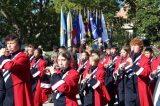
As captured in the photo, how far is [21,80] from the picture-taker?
7.20 m

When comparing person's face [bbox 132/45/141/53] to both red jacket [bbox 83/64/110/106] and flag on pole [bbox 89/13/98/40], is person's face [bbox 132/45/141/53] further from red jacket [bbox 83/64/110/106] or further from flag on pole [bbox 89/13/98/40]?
flag on pole [bbox 89/13/98/40]

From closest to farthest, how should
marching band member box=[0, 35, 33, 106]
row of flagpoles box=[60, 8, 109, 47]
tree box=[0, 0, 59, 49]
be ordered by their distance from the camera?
1. marching band member box=[0, 35, 33, 106]
2. row of flagpoles box=[60, 8, 109, 47]
3. tree box=[0, 0, 59, 49]

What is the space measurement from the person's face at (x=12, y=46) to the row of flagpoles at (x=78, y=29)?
34.8ft

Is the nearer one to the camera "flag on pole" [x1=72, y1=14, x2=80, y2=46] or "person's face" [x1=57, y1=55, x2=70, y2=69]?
"person's face" [x1=57, y1=55, x2=70, y2=69]

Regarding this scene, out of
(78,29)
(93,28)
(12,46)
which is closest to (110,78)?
(12,46)

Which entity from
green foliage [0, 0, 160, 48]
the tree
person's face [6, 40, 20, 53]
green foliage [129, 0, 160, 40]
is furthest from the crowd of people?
the tree

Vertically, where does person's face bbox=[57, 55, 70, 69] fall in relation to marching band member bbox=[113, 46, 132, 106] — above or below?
above

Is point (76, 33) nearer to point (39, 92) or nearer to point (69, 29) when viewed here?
point (69, 29)

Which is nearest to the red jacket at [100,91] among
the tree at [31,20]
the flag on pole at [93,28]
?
the flag on pole at [93,28]

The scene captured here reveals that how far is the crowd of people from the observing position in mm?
7109

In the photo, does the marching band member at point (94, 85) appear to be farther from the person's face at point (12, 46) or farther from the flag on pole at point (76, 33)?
the flag on pole at point (76, 33)

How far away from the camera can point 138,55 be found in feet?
30.7

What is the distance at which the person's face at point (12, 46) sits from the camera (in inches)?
278

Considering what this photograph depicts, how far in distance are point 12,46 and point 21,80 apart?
20.7 inches
